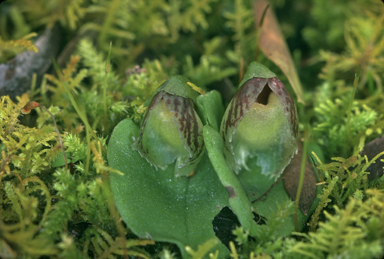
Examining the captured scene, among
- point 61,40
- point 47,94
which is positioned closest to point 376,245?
point 47,94

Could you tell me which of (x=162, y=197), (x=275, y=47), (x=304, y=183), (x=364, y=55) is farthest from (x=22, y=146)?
(x=364, y=55)

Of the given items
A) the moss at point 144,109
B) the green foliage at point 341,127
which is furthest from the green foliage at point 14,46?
the green foliage at point 341,127

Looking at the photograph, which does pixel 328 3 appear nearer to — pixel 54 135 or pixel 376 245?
pixel 376 245

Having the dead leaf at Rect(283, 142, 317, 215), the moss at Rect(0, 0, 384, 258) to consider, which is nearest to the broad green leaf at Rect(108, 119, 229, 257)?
the moss at Rect(0, 0, 384, 258)

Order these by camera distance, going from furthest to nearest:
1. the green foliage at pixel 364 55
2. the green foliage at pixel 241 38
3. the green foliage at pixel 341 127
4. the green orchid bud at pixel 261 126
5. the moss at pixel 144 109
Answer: the green foliage at pixel 241 38 < the green foliage at pixel 364 55 < the green foliage at pixel 341 127 < the green orchid bud at pixel 261 126 < the moss at pixel 144 109

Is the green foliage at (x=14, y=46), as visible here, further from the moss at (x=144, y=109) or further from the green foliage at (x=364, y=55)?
the green foliage at (x=364, y=55)

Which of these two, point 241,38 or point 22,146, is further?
point 241,38

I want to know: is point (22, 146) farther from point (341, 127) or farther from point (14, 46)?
point (341, 127)
